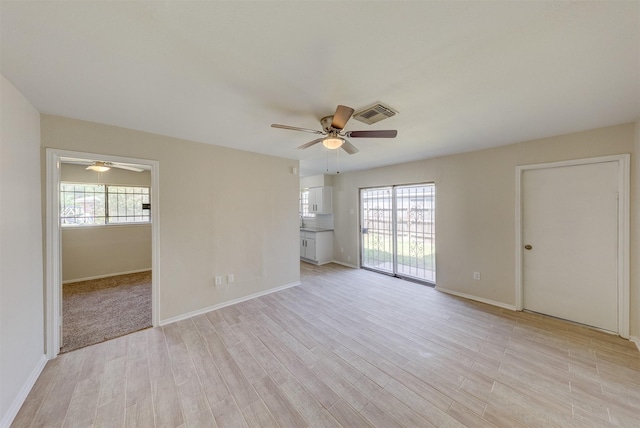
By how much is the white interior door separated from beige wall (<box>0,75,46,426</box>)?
5.34 metres

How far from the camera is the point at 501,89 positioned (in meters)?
1.76

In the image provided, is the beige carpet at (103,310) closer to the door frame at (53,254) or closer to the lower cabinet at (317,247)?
the door frame at (53,254)

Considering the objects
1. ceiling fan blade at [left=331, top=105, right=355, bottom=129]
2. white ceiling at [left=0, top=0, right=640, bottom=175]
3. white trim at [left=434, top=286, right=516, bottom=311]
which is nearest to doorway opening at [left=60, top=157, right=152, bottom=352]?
white ceiling at [left=0, top=0, right=640, bottom=175]

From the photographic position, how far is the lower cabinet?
5.78 m

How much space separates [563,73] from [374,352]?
9.07ft

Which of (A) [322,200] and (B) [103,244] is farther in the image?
(A) [322,200]

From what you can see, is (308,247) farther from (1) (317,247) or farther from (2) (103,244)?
(2) (103,244)

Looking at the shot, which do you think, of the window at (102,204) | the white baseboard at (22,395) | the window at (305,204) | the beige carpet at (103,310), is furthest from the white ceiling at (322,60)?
the window at (305,204)

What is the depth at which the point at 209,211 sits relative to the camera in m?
3.23

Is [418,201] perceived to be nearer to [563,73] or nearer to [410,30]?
[563,73]

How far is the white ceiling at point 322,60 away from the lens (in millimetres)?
1090

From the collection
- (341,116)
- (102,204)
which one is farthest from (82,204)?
(341,116)

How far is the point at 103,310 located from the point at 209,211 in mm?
2100

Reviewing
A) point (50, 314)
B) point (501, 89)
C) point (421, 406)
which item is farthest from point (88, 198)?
point (501, 89)
